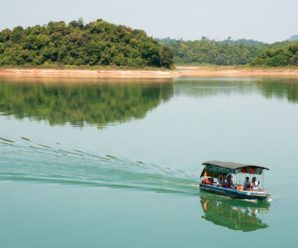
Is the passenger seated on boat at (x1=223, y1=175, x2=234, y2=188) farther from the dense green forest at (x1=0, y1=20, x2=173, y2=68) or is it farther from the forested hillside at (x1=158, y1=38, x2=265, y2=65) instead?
the forested hillside at (x1=158, y1=38, x2=265, y2=65)

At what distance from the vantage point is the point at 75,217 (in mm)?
19891

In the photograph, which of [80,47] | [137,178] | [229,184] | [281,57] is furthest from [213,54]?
[229,184]

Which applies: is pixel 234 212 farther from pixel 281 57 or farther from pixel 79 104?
pixel 281 57

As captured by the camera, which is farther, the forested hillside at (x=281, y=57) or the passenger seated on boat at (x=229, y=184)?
the forested hillside at (x=281, y=57)

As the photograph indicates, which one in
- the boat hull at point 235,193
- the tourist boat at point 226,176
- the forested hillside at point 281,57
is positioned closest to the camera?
the boat hull at point 235,193

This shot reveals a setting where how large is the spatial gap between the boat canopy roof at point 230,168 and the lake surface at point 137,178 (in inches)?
45.4

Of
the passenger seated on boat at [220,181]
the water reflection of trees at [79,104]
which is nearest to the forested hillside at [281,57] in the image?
the water reflection of trees at [79,104]

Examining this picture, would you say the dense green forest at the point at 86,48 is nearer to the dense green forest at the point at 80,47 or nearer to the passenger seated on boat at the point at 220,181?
the dense green forest at the point at 80,47

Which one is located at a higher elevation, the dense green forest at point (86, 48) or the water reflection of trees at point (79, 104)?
the dense green forest at point (86, 48)

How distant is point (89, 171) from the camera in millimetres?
26203

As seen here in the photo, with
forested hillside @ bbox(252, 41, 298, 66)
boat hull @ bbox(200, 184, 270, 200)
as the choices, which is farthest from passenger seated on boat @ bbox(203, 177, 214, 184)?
forested hillside @ bbox(252, 41, 298, 66)

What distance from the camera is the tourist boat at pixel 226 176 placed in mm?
21562

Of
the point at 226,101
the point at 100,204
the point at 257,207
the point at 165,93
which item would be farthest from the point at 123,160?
the point at 165,93

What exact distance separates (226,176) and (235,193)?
1166mm
